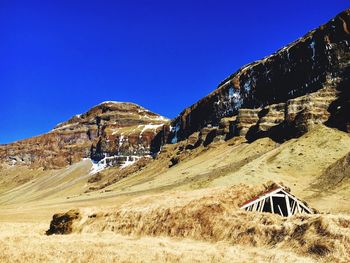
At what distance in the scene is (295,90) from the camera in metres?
134

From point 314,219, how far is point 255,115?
117821 millimetres

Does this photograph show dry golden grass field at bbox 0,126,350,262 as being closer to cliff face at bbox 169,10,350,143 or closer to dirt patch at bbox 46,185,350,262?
dirt patch at bbox 46,185,350,262

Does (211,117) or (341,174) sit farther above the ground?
(211,117)

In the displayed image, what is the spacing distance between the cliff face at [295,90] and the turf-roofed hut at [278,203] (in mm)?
64592

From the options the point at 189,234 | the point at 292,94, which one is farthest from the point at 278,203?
the point at 292,94

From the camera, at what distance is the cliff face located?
342ft

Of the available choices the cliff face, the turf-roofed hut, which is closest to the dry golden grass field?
the turf-roofed hut

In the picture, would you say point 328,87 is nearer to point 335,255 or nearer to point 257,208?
point 257,208

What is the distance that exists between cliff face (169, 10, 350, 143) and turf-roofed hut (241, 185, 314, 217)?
64592mm

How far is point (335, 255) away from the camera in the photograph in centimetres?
1780

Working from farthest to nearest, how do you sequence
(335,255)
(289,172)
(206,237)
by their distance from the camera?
1. (289,172)
2. (206,237)
3. (335,255)

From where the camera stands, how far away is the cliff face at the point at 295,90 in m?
104

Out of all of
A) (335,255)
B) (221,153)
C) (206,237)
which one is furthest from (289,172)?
(335,255)

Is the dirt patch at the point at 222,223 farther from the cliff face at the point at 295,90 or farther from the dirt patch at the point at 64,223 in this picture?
the cliff face at the point at 295,90
